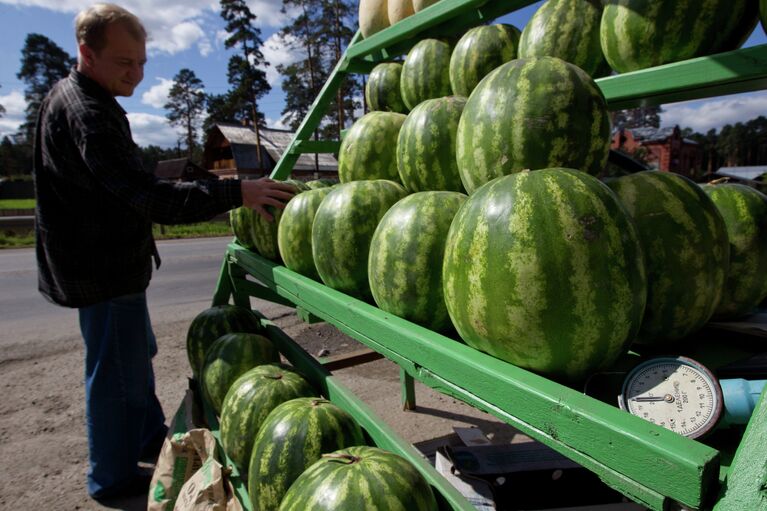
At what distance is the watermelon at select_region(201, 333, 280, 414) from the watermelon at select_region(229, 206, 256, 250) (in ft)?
1.99

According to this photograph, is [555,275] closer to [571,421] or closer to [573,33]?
[571,421]

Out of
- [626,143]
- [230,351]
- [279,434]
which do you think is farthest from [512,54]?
[626,143]

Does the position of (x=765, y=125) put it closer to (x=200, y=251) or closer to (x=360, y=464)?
(x=200, y=251)

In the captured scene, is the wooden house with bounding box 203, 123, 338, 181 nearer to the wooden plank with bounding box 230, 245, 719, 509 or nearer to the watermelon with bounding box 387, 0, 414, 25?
the watermelon with bounding box 387, 0, 414, 25

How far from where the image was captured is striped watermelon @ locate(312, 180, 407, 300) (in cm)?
182

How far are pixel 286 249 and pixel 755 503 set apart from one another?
194 cm

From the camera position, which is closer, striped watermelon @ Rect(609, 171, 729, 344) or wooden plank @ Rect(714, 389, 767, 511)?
wooden plank @ Rect(714, 389, 767, 511)

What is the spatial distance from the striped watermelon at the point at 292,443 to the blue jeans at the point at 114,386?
1.16 metres

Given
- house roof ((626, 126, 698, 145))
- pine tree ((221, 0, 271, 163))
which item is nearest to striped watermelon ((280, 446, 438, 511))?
pine tree ((221, 0, 271, 163))

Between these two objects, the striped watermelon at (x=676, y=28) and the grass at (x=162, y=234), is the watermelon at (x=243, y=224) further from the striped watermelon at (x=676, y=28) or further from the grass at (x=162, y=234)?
the grass at (x=162, y=234)

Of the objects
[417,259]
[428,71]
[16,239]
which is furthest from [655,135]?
[417,259]

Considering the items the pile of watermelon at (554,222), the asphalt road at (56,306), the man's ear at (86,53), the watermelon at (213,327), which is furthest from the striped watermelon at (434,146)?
the asphalt road at (56,306)

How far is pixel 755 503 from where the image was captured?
0.67 meters

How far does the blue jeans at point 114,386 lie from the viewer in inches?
105
